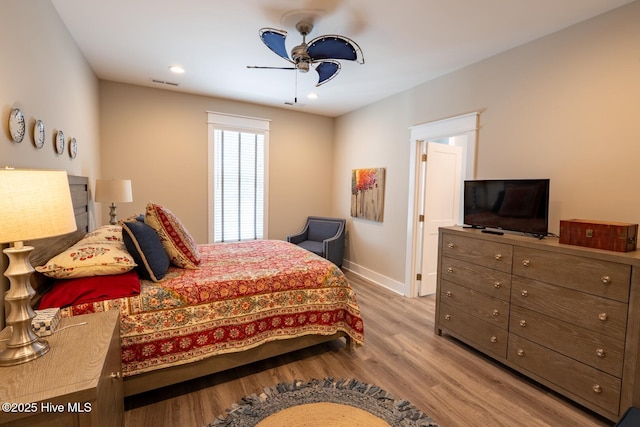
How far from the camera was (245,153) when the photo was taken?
4.75 m

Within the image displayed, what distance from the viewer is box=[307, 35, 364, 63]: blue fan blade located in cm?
212

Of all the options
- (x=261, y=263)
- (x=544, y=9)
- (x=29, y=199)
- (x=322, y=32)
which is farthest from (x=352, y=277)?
(x=29, y=199)

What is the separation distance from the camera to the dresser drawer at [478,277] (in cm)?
240

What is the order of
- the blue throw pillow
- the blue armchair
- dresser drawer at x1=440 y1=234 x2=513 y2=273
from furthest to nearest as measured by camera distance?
the blue armchair
dresser drawer at x1=440 y1=234 x2=513 y2=273
the blue throw pillow

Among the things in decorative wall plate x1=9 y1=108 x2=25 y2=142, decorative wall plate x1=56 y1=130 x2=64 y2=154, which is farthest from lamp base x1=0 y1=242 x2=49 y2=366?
decorative wall plate x1=56 y1=130 x2=64 y2=154

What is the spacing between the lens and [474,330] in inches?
104

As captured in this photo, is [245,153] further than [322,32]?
Yes

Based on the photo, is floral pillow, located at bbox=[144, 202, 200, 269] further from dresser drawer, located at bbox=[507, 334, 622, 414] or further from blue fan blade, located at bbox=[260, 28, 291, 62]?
dresser drawer, located at bbox=[507, 334, 622, 414]

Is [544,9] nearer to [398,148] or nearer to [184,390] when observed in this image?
[398,148]

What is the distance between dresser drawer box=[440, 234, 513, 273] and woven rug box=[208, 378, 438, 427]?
4.19 ft

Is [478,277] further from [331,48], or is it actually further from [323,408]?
[331,48]

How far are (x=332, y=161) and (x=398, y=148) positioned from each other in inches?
64.5

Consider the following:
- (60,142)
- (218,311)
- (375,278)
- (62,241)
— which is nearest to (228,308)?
(218,311)

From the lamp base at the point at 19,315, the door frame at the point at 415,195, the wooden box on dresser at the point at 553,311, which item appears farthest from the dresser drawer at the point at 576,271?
the lamp base at the point at 19,315
